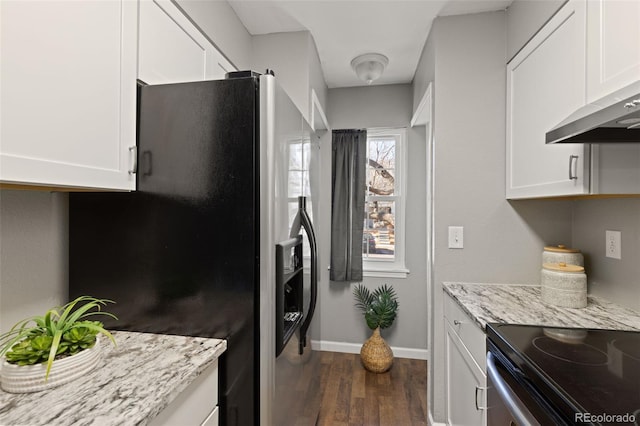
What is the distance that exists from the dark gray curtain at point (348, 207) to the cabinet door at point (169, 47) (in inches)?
65.8

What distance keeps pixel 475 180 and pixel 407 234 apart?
120 centimetres

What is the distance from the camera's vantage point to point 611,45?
1.08 metres

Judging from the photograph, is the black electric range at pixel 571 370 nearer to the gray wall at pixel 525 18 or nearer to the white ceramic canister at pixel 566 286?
the white ceramic canister at pixel 566 286

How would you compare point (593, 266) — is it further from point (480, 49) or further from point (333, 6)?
point (333, 6)

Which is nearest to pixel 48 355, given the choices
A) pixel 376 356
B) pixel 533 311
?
pixel 533 311

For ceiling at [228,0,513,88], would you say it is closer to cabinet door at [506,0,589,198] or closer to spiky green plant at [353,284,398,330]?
cabinet door at [506,0,589,198]

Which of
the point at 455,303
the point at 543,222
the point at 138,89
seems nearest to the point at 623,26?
the point at 543,222

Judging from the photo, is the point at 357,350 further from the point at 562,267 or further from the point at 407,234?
the point at 562,267


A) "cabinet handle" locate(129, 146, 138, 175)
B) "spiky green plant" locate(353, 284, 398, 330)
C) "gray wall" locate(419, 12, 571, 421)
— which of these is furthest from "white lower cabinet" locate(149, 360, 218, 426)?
"spiky green plant" locate(353, 284, 398, 330)

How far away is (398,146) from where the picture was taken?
10.2 feet

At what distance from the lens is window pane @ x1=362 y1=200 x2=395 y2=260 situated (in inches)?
123

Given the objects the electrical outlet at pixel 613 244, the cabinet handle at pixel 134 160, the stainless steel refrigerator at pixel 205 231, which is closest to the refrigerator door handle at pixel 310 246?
the stainless steel refrigerator at pixel 205 231

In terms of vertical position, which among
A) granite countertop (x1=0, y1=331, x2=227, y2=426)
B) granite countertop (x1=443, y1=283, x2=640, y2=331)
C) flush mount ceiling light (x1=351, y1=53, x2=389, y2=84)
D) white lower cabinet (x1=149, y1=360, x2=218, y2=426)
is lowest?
white lower cabinet (x1=149, y1=360, x2=218, y2=426)

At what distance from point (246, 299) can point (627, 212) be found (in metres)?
1.71
